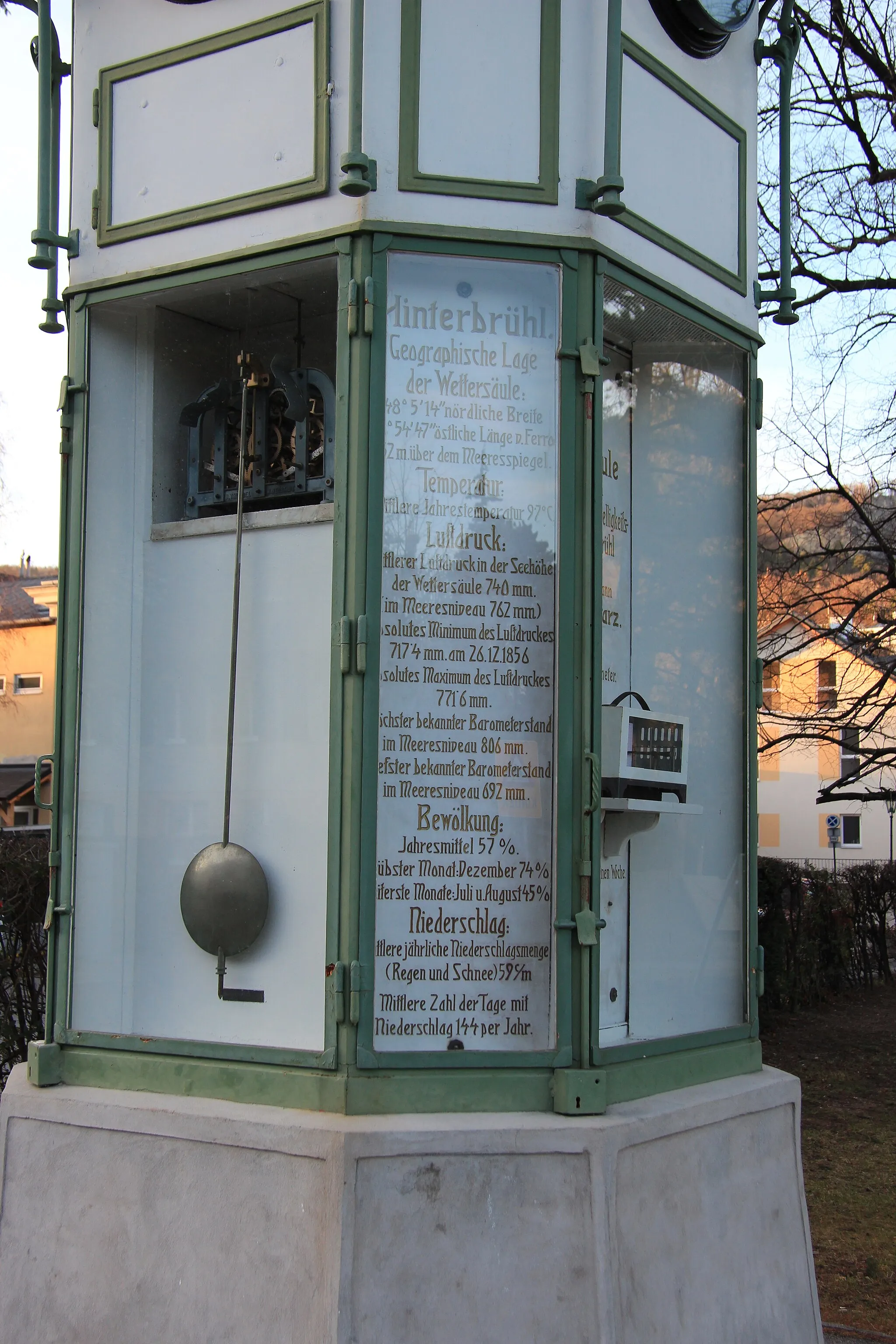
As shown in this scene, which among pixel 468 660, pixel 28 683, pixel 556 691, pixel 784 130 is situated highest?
pixel 28 683

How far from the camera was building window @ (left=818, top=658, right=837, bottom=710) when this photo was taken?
13.3m

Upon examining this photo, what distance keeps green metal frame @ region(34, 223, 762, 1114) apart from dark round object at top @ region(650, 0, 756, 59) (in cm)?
107

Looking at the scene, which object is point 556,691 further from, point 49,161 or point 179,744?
point 49,161

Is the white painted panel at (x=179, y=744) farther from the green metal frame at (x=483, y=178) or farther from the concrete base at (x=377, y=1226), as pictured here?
the green metal frame at (x=483, y=178)

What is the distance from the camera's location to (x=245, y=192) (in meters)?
4.73

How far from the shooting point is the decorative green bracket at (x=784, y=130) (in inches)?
213

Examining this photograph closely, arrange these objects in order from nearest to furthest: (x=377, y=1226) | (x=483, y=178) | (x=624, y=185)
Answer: (x=377, y=1226), (x=483, y=178), (x=624, y=185)

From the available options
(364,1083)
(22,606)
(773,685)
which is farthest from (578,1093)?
(22,606)

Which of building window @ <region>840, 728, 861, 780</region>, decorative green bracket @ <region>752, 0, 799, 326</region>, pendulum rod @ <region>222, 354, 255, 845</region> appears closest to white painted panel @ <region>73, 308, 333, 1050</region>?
pendulum rod @ <region>222, 354, 255, 845</region>

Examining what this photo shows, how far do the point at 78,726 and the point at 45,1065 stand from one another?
125 cm

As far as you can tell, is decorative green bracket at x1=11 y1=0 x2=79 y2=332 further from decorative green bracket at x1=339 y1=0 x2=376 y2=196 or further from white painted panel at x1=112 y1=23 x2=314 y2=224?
decorative green bracket at x1=339 y1=0 x2=376 y2=196

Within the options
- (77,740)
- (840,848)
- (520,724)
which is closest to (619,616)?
(520,724)

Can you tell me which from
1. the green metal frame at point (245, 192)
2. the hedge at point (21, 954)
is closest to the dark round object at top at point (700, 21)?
the green metal frame at point (245, 192)

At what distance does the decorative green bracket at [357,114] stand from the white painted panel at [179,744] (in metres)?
1.19
